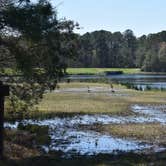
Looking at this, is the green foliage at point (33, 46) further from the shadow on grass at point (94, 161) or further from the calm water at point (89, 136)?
the shadow on grass at point (94, 161)

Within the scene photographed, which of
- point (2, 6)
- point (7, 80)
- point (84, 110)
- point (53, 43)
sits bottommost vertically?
point (84, 110)

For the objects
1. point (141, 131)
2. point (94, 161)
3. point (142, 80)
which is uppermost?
point (94, 161)

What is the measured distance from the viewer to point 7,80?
2162cm

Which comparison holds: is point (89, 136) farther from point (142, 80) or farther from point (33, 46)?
point (142, 80)

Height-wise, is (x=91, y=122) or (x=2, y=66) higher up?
(x=2, y=66)

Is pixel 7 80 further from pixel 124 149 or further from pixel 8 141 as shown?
pixel 124 149

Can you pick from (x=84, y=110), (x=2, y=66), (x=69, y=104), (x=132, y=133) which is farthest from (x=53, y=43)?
(x=69, y=104)

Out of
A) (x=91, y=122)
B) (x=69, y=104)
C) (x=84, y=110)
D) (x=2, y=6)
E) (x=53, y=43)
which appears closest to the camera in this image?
(x=2, y=6)

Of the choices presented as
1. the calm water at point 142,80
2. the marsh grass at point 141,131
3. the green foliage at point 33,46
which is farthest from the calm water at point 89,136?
the calm water at point 142,80

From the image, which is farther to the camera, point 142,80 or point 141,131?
point 142,80

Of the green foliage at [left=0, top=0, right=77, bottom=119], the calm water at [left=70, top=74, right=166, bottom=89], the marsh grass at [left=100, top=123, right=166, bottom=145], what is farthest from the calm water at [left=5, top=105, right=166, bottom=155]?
the calm water at [left=70, top=74, right=166, bottom=89]

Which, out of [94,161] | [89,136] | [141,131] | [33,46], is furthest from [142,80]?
[94,161]

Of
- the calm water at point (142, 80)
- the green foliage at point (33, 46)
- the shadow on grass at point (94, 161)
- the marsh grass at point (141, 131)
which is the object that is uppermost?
the green foliage at point (33, 46)

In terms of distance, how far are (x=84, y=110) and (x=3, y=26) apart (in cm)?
2374
